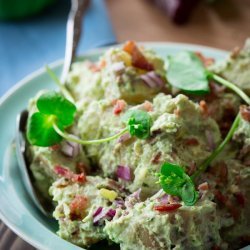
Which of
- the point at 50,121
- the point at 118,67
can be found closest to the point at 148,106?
the point at 118,67

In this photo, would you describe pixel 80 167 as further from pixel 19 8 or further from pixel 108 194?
pixel 19 8

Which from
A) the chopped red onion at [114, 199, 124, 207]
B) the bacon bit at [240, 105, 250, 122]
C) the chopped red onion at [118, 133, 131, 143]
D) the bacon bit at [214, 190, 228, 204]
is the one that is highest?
the chopped red onion at [118, 133, 131, 143]

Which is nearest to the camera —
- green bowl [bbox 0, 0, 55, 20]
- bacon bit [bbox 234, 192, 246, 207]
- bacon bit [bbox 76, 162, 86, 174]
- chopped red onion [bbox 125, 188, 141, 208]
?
chopped red onion [bbox 125, 188, 141, 208]

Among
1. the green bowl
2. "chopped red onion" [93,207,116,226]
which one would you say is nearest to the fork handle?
the green bowl

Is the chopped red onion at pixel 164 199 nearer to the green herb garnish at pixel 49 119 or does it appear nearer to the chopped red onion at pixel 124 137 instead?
the chopped red onion at pixel 124 137

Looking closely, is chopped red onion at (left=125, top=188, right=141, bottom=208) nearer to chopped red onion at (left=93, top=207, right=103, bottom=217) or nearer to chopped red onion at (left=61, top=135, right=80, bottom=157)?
chopped red onion at (left=93, top=207, right=103, bottom=217)

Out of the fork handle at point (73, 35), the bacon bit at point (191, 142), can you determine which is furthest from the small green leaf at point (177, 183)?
the fork handle at point (73, 35)
